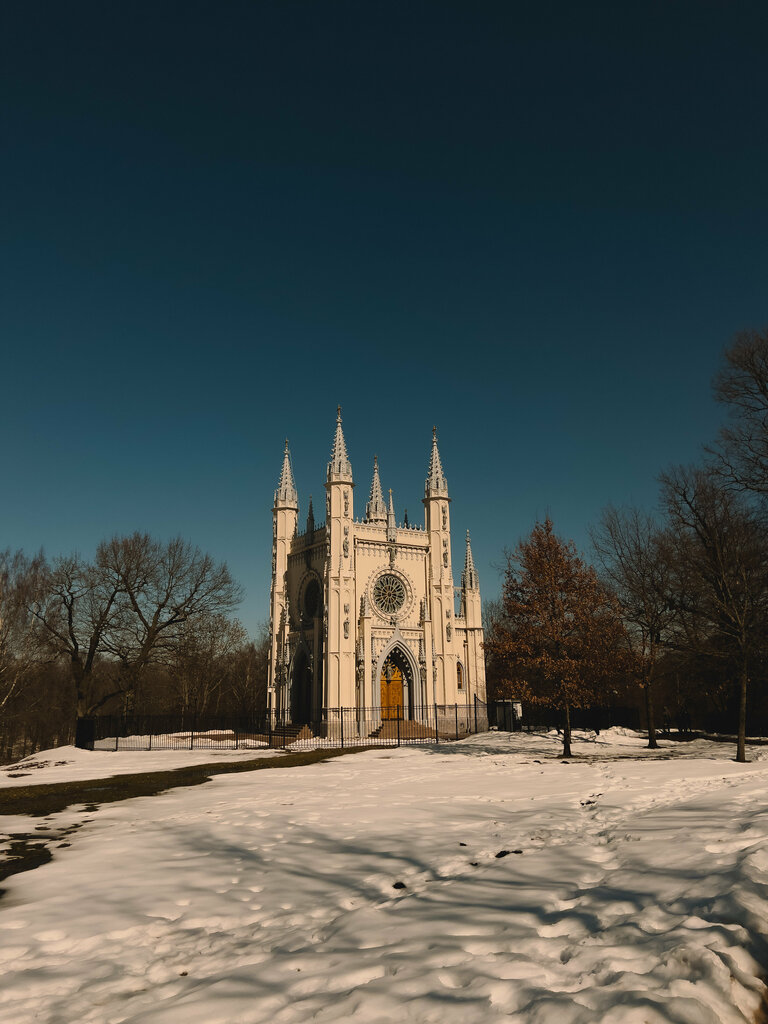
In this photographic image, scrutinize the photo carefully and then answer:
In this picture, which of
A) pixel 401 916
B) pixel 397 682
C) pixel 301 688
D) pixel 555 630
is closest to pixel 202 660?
pixel 301 688

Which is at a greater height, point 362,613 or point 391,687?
point 362,613

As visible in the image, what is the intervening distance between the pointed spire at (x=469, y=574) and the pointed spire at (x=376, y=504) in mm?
7622

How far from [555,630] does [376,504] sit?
29897 millimetres

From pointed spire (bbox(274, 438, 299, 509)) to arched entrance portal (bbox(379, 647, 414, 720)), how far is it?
13.8 metres

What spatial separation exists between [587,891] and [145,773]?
48.7ft

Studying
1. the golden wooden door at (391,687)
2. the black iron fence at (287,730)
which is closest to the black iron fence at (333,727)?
the black iron fence at (287,730)

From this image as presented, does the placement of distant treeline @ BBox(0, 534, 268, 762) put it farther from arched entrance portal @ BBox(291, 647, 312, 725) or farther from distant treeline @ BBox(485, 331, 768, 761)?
distant treeline @ BBox(485, 331, 768, 761)

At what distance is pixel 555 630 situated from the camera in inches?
858

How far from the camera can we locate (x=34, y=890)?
217 inches

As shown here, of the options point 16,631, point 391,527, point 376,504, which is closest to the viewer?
point 16,631

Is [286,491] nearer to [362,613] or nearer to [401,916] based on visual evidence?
[362,613]

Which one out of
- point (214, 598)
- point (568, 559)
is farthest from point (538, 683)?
point (214, 598)

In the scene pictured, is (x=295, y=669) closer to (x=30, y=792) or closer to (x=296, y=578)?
(x=296, y=578)

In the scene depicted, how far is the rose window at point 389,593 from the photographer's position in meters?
42.8
